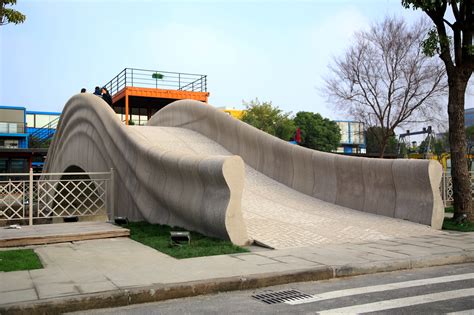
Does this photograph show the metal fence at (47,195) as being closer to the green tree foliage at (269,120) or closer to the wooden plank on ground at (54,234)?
the wooden plank on ground at (54,234)

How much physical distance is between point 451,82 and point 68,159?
16.9m

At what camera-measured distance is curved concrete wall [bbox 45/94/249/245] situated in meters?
8.19

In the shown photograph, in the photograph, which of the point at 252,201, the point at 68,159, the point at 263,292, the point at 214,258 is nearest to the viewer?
the point at 263,292

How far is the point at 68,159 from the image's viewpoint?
71.2ft

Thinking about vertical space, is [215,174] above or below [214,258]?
above

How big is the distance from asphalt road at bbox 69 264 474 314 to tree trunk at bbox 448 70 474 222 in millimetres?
5158

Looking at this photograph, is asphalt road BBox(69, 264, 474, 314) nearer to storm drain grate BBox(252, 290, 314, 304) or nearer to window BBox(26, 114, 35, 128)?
storm drain grate BBox(252, 290, 314, 304)

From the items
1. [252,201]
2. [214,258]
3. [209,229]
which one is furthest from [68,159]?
[214,258]

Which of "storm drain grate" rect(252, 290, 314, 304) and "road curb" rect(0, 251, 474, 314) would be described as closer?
"road curb" rect(0, 251, 474, 314)

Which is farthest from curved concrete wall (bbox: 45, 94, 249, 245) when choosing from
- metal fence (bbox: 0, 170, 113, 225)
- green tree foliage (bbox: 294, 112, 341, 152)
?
green tree foliage (bbox: 294, 112, 341, 152)

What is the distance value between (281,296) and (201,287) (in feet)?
3.10

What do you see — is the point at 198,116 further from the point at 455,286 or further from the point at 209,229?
the point at 455,286

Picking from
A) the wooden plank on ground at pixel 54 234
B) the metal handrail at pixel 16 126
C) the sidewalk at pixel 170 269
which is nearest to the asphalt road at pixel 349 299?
the sidewalk at pixel 170 269

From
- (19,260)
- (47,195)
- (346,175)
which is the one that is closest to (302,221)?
(346,175)
